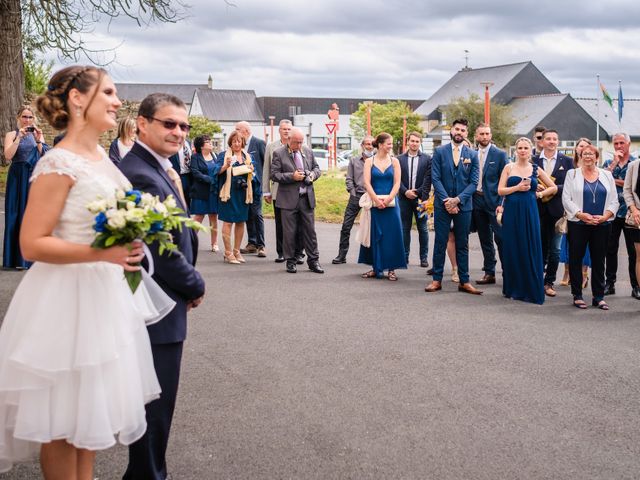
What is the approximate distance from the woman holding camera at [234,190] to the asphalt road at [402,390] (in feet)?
10.6

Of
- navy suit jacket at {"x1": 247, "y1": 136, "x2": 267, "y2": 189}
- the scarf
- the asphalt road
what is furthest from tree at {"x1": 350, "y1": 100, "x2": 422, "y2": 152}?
the asphalt road

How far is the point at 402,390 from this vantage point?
21.2 ft

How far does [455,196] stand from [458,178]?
10.4 inches

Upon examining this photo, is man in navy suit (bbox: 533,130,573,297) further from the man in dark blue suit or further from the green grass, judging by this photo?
the green grass

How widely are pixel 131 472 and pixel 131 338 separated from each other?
1.01 m

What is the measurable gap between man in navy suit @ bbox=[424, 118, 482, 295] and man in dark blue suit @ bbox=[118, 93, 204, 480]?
300 inches

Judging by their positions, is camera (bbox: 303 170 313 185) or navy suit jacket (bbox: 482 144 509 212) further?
camera (bbox: 303 170 313 185)

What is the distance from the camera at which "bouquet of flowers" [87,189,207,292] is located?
3283 millimetres

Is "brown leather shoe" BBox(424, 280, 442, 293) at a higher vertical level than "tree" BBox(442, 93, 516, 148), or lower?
lower

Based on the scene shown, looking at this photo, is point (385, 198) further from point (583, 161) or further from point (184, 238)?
point (184, 238)

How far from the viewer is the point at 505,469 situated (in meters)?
4.83

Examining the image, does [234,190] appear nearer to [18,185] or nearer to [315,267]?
[315,267]

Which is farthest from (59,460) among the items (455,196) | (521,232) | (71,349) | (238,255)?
(238,255)

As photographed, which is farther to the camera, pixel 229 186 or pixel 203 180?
pixel 203 180
